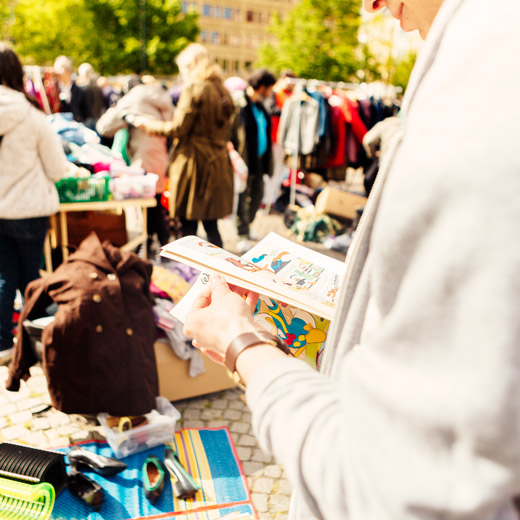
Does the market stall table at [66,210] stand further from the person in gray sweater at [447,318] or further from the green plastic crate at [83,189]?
the person in gray sweater at [447,318]

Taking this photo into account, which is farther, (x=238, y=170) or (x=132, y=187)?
(x=238, y=170)

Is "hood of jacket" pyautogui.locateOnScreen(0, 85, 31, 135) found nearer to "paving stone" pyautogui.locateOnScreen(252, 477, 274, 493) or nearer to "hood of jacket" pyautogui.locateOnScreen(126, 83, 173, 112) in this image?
"hood of jacket" pyautogui.locateOnScreen(126, 83, 173, 112)

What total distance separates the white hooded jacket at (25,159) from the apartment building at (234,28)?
66.1 metres

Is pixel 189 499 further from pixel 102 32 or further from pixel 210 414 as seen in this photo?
pixel 102 32

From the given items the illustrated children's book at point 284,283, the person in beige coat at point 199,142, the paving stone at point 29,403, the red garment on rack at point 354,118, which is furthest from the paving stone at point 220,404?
the red garment on rack at point 354,118

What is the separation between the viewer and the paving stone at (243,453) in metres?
3.03

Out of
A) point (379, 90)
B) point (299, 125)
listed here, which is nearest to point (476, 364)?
point (299, 125)

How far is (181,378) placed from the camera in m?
3.42

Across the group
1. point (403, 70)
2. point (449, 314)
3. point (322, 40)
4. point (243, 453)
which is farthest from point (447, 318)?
point (322, 40)

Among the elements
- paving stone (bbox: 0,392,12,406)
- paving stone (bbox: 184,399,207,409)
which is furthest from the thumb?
paving stone (bbox: 0,392,12,406)

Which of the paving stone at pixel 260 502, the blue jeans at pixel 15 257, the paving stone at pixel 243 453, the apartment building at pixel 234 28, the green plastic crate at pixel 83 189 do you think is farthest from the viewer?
the apartment building at pixel 234 28

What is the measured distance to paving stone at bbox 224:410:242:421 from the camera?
3402 mm

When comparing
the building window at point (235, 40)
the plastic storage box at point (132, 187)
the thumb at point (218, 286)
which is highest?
the thumb at point (218, 286)

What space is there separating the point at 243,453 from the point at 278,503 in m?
0.42
